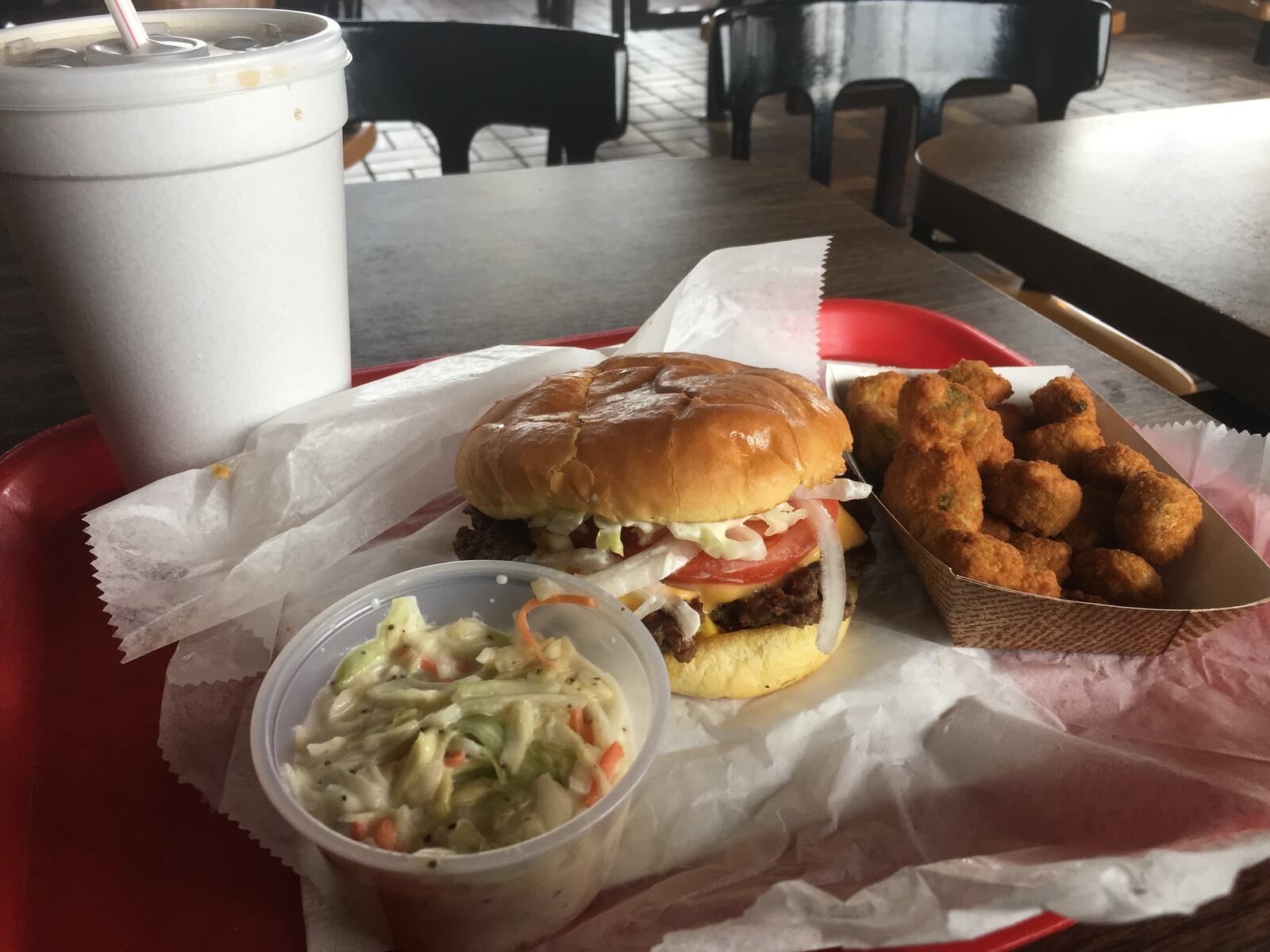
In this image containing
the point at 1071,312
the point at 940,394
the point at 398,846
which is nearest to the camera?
the point at 398,846

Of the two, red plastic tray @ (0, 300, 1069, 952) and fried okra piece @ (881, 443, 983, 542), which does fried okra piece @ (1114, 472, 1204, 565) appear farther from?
red plastic tray @ (0, 300, 1069, 952)

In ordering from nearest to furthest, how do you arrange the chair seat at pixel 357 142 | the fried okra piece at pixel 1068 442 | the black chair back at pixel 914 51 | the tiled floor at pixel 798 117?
1. the fried okra piece at pixel 1068 442
2. the black chair back at pixel 914 51
3. the chair seat at pixel 357 142
4. the tiled floor at pixel 798 117

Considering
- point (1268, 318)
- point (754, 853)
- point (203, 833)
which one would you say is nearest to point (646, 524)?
point (754, 853)

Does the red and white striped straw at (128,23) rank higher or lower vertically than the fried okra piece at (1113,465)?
higher

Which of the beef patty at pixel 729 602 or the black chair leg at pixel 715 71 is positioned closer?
the beef patty at pixel 729 602

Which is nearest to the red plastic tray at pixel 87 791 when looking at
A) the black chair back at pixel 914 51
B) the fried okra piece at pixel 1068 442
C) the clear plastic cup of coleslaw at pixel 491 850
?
the clear plastic cup of coleslaw at pixel 491 850

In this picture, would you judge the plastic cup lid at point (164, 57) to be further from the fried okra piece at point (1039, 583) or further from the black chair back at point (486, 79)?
the black chair back at point (486, 79)

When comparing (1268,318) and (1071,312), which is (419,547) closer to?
(1268,318)
